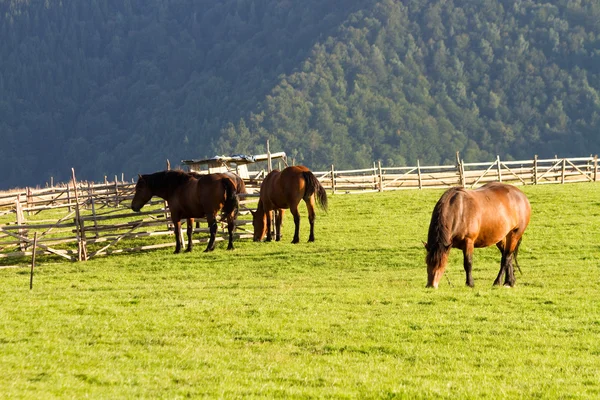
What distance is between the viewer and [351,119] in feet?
405

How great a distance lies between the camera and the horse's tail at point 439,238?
1359 centimetres

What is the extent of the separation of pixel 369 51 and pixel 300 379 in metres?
134

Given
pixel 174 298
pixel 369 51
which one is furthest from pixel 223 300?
pixel 369 51

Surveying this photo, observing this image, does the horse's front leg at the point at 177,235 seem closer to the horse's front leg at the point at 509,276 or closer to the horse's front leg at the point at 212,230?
the horse's front leg at the point at 212,230

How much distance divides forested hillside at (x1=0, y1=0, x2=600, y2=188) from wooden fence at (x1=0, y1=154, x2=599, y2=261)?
70.2 meters

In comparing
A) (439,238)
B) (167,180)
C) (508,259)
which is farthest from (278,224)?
(439,238)

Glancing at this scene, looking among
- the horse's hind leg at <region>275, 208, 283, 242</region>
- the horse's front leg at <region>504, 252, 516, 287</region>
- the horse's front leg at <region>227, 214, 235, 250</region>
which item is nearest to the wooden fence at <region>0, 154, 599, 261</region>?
the horse's hind leg at <region>275, 208, 283, 242</region>

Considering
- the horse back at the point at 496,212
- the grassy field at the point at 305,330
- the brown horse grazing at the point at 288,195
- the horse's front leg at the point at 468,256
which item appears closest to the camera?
the grassy field at the point at 305,330

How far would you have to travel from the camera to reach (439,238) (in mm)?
13570

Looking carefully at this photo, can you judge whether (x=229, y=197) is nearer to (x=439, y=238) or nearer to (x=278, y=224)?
(x=278, y=224)

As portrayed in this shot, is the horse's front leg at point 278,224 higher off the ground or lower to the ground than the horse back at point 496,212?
lower

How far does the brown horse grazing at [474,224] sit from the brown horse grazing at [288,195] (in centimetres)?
765

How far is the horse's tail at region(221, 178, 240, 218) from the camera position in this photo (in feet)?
73.1

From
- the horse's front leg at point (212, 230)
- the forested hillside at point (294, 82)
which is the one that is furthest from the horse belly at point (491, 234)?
the forested hillside at point (294, 82)
